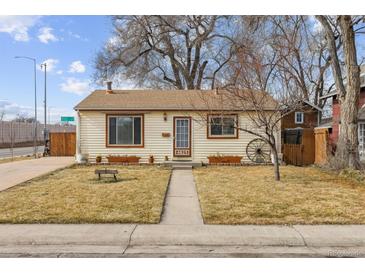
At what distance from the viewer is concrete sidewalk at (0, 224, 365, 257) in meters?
4.86

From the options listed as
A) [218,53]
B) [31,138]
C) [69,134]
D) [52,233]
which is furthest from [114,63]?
[52,233]

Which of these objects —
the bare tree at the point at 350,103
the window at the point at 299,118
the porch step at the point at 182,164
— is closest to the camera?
the bare tree at the point at 350,103

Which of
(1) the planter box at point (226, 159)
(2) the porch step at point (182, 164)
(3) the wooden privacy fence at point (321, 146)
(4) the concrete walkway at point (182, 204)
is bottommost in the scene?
(4) the concrete walkway at point (182, 204)

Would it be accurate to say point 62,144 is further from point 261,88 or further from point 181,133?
point 261,88

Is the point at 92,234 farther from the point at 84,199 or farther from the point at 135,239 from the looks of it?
the point at 84,199

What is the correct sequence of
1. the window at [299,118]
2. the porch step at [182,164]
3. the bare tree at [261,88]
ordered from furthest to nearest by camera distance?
1. the window at [299,118]
2. the porch step at [182,164]
3. the bare tree at [261,88]

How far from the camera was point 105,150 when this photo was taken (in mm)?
16359

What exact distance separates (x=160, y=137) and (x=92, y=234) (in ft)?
35.8

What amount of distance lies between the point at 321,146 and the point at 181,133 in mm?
7040

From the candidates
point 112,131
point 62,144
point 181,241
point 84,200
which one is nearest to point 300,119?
point 112,131

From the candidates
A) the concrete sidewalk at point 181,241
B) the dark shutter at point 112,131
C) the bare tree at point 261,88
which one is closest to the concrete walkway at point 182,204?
the concrete sidewalk at point 181,241

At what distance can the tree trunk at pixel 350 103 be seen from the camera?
13.3 meters

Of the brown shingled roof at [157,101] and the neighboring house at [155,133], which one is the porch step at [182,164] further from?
the brown shingled roof at [157,101]

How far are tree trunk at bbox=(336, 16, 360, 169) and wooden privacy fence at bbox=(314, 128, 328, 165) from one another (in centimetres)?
166
